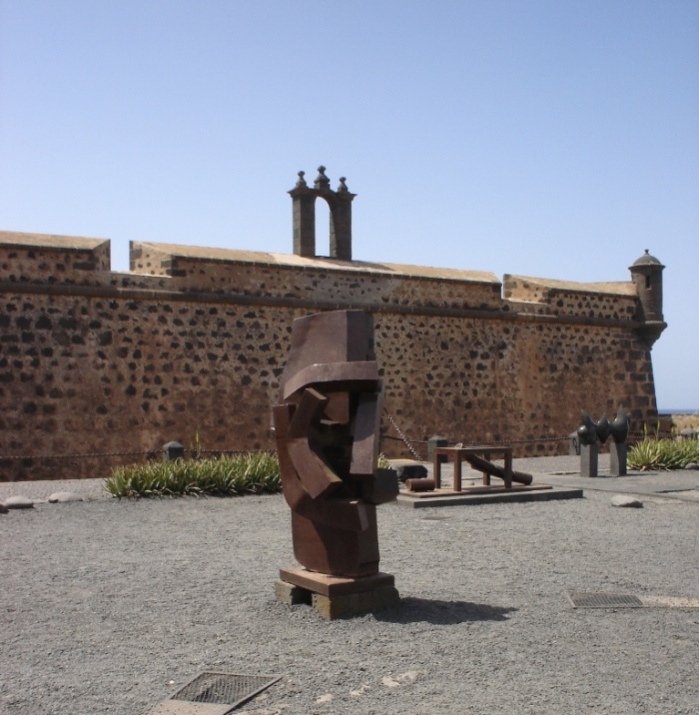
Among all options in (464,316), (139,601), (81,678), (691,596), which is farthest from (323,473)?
(464,316)

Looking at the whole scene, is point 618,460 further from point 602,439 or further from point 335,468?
point 335,468

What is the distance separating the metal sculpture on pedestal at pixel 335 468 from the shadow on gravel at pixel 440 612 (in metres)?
0.14

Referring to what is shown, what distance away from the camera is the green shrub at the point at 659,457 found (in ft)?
49.8

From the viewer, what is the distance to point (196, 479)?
11594 millimetres

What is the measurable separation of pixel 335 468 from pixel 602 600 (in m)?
1.89

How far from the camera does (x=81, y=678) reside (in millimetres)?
4199

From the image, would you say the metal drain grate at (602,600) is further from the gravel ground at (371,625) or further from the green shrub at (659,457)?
the green shrub at (659,457)

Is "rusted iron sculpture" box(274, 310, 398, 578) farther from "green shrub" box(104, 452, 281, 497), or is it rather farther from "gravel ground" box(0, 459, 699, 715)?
"green shrub" box(104, 452, 281, 497)

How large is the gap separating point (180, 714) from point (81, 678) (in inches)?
28.1

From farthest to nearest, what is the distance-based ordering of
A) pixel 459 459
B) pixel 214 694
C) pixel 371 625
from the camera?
pixel 459 459 → pixel 371 625 → pixel 214 694

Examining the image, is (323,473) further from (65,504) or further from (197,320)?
(197,320)

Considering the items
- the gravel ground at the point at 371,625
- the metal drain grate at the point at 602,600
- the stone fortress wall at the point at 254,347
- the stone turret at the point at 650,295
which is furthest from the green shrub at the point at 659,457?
the metal drain grate at the point at 602,600

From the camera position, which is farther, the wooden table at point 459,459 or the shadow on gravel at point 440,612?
the wooden table at point 459,459

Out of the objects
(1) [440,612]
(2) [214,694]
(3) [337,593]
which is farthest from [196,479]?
(2) [214,694]
